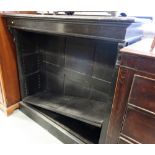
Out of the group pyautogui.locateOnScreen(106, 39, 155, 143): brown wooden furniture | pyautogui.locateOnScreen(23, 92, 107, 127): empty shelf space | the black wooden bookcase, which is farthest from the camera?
pyautogui.locateOnScreen(23, 92, 107, 127): empty shelf space

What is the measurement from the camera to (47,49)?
1.86 metres

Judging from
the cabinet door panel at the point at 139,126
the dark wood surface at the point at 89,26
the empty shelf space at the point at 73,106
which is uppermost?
the dark wood surface at the point at 89,26

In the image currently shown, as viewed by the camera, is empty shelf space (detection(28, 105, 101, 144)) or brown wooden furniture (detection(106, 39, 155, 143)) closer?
brown wooden furniture (detection(106, 39, 155, 143))

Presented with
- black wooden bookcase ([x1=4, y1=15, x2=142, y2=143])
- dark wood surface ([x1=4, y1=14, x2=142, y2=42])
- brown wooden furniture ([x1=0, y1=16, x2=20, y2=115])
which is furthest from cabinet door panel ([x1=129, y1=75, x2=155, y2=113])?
brown wooden furniture ([x1=0, y1=16, x2=20, y2=115])

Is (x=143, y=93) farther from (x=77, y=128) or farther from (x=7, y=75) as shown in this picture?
(x=7, y=75)

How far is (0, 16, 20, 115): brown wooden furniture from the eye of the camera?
1.56 metres

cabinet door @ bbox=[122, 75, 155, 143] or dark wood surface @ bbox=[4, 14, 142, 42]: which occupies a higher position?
dark wood surface @ bbox=[4, 14, 142, 42]

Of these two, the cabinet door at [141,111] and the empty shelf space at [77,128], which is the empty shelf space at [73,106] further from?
the cabinet door at [141,111]

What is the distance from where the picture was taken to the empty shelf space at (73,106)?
1310 millimetres

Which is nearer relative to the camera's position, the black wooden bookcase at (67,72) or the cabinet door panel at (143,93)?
the cabinet door panel at (143,93)

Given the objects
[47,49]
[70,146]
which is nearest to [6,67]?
[47,49]

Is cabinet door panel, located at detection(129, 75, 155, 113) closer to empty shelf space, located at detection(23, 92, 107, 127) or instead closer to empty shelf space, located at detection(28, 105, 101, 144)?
empty shelf space, located at detection(23, 92, 107, 127)

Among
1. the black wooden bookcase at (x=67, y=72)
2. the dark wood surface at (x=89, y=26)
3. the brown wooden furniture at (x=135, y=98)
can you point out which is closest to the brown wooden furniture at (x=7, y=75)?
the black wooden bookcase at (x=67, y=72)

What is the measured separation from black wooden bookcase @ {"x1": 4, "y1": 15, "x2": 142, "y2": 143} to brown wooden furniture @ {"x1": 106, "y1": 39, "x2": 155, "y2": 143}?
0.22 feet
